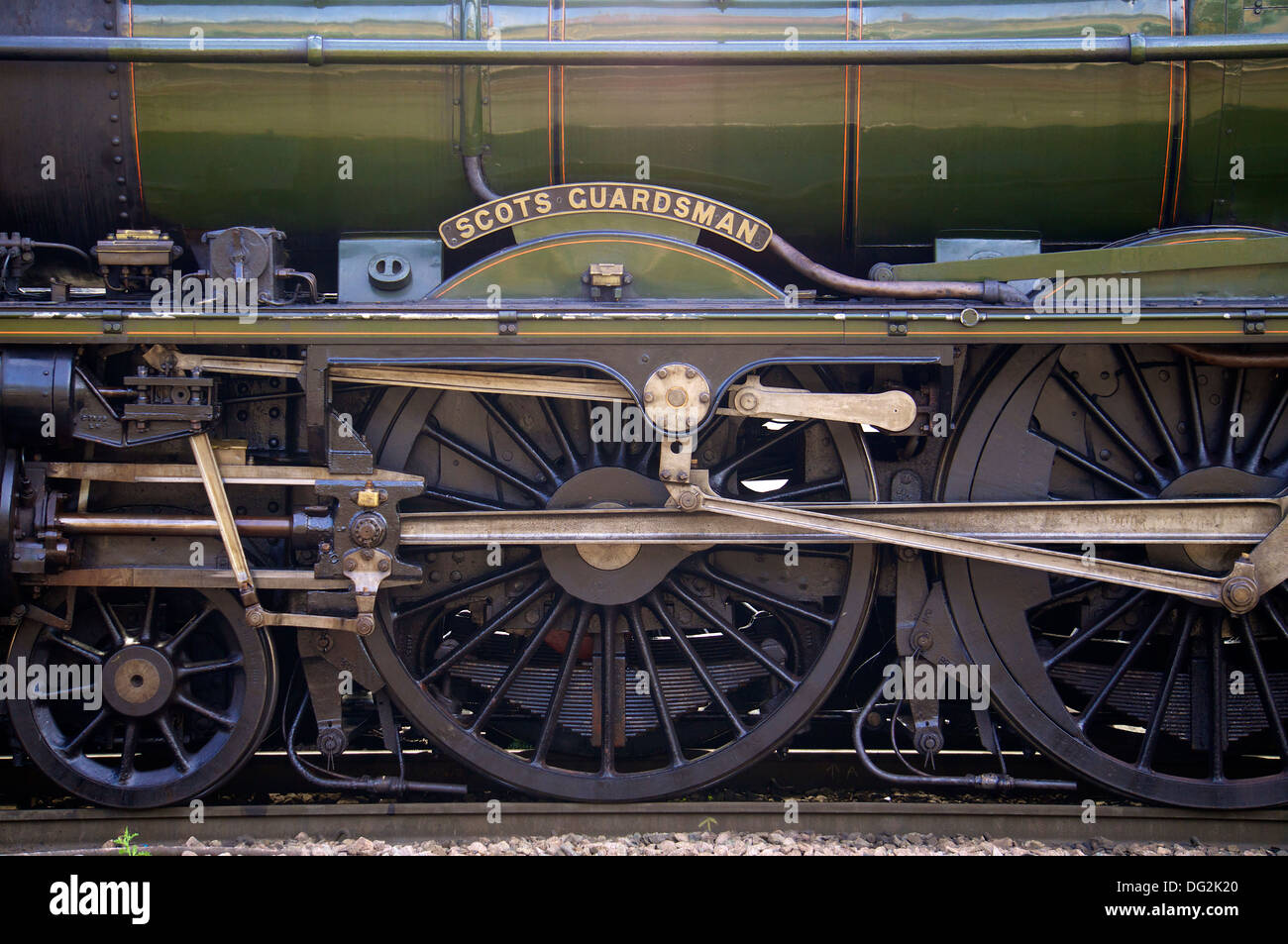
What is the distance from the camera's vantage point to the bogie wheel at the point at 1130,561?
177 inches

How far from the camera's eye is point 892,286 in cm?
426

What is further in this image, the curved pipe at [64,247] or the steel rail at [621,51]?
the curved pipe at [64,247]

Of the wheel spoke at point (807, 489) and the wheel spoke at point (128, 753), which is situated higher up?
the wheel spoke at point (807, 489)

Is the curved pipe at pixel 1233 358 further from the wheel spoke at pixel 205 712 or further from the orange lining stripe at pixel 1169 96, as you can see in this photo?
the wheel spoke at pixel 205 712

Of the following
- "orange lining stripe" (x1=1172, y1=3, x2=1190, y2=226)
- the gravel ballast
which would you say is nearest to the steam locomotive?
"orange lining stripe" (x1=1172, y1=3, x2=1190, y2=226)

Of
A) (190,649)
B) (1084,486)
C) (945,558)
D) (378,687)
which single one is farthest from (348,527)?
(1084,486)

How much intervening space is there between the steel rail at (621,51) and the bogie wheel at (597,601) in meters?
1.28

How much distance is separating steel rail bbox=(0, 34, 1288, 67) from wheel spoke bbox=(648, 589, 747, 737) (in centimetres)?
211

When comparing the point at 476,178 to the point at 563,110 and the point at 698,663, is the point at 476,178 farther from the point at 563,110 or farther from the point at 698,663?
the point at 698,663

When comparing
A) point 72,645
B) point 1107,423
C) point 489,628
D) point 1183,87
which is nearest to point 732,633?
point 489,628

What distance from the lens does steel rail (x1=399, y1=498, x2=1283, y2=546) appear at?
429 centimetres

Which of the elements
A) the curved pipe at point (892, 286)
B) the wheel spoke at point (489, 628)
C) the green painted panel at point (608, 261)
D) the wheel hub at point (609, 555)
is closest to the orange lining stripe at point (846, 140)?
the curved pipe at point (892, 286)

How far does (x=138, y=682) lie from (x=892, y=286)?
11.1 ft

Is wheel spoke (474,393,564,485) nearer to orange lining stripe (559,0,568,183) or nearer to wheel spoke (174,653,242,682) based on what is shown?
orange lining stripe (559,0,568,183)
